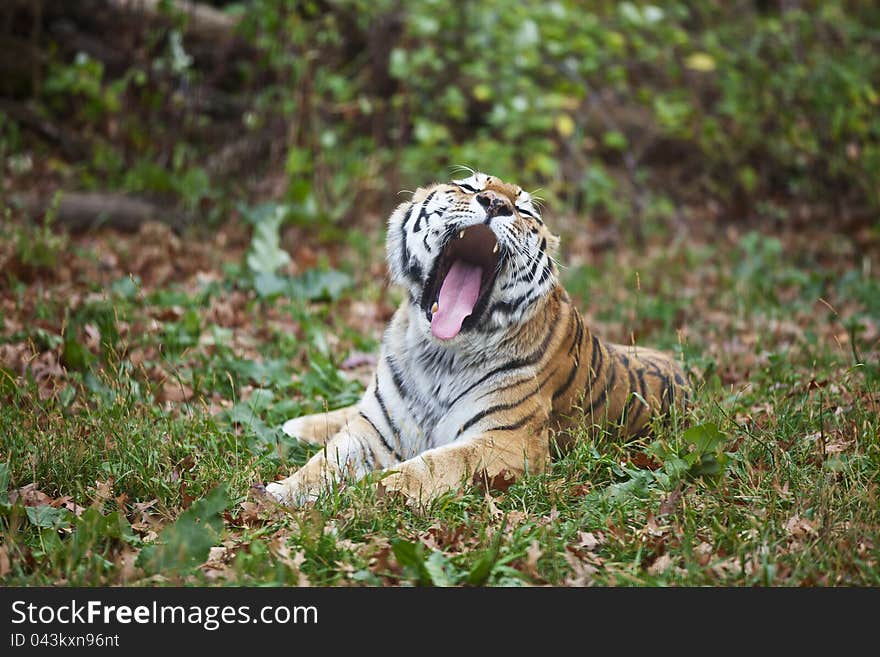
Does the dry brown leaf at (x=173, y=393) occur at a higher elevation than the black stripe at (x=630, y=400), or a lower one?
lower

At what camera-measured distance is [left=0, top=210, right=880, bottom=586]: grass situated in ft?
10.2

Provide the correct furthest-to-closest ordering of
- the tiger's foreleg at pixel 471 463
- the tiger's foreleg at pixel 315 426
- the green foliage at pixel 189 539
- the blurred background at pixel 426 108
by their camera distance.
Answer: the blurred background at pixel 426 108 → the tiger's foreleg at pixel 315 426 → the tiger's foreleg at pixel 471 463 → the green foliage at pixel 189 539

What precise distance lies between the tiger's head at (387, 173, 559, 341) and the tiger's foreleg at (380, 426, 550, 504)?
457mm

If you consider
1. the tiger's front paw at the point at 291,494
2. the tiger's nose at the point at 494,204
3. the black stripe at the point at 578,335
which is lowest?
the tiger's front paw at the point at 291,494

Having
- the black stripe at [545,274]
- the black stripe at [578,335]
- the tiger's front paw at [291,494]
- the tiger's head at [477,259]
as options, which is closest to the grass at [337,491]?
the tiger's front paw at [291,494]

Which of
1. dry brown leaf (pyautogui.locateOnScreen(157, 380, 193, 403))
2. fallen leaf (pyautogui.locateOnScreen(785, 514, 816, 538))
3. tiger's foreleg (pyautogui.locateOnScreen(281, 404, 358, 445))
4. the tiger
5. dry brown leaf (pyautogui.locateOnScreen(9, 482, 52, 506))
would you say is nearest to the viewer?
fallen leaf (pyautogui.locateOnScreen(785, 514, 816, 538))

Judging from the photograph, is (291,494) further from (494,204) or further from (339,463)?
(494,204)

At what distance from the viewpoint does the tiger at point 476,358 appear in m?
3.96

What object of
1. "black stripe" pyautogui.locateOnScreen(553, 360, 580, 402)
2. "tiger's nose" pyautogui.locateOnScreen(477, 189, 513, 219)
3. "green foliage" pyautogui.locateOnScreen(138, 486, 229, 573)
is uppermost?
"tiger's nose" pyautogui.locateOnScreen(477, 189, 513, 219)

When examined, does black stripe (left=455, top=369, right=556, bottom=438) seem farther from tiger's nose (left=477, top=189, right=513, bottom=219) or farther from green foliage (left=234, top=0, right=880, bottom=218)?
green foliage (left=234, top=0, right=880, bottom=218)

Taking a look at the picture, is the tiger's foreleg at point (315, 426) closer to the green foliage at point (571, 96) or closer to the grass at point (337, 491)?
the grass at point (337, 491)

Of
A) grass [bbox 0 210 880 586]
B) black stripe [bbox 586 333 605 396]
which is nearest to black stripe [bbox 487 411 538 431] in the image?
grass [bbox 0 210 880 586]

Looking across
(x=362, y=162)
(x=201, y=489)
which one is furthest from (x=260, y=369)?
(x=362, y=162)
